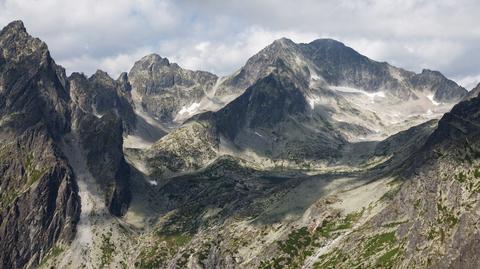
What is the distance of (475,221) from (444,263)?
18804 millimetres

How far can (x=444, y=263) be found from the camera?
195m

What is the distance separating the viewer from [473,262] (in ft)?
608

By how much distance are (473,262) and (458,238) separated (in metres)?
13.7

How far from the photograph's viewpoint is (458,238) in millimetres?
197875

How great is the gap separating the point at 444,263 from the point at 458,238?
10542mm

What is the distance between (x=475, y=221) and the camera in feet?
650

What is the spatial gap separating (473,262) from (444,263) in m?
11.6

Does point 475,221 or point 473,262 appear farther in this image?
point 475,221

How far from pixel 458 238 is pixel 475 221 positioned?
8.49 m

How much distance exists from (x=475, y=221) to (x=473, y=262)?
18131 millimetres

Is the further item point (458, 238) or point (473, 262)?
point (458, 238)
